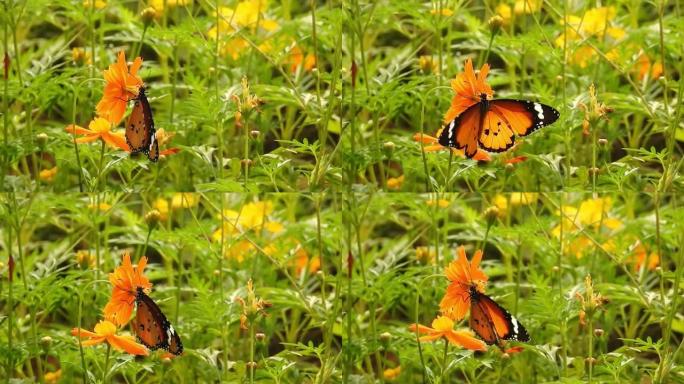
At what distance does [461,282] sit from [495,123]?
0.32 metres

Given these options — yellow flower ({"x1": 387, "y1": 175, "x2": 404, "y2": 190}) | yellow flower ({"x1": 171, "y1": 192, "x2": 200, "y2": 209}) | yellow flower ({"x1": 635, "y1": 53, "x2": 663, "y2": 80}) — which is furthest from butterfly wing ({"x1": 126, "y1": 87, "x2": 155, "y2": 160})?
yellow flower ({"x1": 635, "y1": 53, "x2": 663, "y2": 80})

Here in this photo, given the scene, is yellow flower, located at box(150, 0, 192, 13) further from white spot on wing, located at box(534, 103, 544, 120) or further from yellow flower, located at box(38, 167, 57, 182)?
white spot on wing, located at box(534, 103, 544, 120)

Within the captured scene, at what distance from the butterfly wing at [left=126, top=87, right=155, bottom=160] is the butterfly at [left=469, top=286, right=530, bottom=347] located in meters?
0.70

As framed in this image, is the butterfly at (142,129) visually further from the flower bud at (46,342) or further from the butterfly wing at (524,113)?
the butterfly wing at (524,113)

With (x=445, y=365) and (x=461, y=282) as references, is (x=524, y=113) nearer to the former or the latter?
(x=461, y=282)

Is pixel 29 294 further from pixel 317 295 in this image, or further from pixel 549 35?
pixel 549 35

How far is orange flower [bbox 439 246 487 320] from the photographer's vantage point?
234cm

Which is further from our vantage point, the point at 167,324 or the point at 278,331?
the point at 278,331

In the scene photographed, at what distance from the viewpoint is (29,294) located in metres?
2.42

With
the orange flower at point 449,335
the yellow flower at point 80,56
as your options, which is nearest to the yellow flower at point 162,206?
the yellow flower at point 80,56

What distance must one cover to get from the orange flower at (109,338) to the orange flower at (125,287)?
1.1 inches

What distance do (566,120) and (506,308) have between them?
0.40 m

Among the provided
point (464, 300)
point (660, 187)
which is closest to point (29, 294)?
point (464, 300)

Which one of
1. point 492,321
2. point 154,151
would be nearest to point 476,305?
point 492,321
